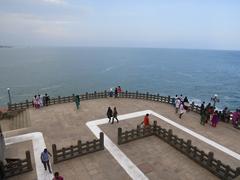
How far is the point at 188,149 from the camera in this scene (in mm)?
11477

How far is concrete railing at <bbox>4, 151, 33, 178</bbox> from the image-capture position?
31.4 ft

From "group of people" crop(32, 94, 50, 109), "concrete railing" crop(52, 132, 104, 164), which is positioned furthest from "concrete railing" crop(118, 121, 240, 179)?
"group of people" crop(32, 94, 50, 109)

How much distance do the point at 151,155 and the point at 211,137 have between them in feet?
18.5

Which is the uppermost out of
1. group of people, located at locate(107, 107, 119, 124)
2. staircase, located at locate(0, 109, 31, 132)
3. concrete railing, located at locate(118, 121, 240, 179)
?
group of people, located at locate(107, 107, 119, 124)

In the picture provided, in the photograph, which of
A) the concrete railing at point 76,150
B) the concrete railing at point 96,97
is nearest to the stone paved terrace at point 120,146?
the concrete railing at point 76,150

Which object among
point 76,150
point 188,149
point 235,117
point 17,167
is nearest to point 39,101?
point 76,150

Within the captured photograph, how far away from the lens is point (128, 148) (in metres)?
12.4

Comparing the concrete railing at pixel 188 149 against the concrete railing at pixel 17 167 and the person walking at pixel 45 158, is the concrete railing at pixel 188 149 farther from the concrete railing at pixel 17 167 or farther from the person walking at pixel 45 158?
the concrete railing at pixel 17 167

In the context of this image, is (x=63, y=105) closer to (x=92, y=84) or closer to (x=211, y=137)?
(x=211, y=137)

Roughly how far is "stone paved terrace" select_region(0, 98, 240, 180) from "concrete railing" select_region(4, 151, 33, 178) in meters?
0.35

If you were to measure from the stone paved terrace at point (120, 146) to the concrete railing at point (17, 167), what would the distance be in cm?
35

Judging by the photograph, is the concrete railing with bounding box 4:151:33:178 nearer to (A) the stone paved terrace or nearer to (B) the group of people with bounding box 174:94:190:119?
(A) the stone paved terrace

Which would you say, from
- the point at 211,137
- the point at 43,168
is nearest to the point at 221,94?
the point at 211,137

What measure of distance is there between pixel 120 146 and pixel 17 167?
6230 millimetres
